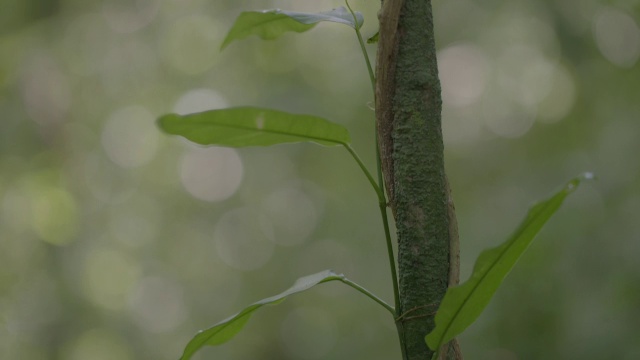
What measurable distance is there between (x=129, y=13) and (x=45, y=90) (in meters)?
0.80

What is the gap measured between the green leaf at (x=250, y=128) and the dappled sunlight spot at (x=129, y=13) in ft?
15.2

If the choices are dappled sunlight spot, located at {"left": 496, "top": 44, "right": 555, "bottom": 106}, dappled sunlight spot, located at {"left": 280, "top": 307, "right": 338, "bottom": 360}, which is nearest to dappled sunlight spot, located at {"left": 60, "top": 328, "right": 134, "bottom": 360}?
dappled sunlight spot, located at {"left": 280, "top": 307, "right": 338, "bottom": 360}

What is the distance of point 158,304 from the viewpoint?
5672 millimetres

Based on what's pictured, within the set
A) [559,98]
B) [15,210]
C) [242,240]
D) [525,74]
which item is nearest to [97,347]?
[15,210]

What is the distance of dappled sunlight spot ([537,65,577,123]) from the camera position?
3.40m

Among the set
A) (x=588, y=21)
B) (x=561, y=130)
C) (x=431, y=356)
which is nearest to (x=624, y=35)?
(x=588, y=21)

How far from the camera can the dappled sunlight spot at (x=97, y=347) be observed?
17.1ft

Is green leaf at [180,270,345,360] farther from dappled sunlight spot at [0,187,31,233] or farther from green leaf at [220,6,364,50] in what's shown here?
dappled sunlight spot at [0,187,31,233]

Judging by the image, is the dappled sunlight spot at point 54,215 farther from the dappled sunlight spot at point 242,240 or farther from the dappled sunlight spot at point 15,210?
the dappled sunlight spot at point 242,240

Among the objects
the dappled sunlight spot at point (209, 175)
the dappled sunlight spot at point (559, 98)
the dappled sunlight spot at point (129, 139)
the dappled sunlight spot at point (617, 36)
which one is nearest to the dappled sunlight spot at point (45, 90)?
the dappled sunlight spot at point (129, 139)

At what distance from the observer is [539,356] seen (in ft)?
9.11

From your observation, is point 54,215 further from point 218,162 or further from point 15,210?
point 218,162

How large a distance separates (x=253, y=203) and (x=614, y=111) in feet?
10.0

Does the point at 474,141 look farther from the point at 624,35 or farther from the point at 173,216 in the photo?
the point at 173,216
